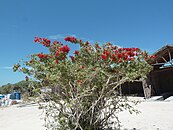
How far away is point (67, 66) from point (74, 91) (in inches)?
23.5

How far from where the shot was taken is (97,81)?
3729mm

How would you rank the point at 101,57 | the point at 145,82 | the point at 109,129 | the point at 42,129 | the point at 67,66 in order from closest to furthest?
the point at 67,66, the point at 101,57, the point at 109,129, the point at 42,129, the point at 145,82

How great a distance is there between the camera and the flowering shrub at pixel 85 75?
11.7 feet

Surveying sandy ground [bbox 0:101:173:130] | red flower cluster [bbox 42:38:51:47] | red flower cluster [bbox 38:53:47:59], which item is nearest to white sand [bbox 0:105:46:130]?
sandy ground [bbox 0:101:173:130]

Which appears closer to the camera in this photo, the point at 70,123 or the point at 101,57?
the point at 101,57

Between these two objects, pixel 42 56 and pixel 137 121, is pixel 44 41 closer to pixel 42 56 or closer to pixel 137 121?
pixel 42 56

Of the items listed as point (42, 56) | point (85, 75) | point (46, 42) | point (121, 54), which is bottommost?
point (85, 75)

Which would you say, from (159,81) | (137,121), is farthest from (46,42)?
(159,81)

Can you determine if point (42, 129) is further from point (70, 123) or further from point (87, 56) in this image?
point (87, 56)

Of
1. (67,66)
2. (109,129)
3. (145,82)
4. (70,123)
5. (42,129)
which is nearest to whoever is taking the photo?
(67,66)

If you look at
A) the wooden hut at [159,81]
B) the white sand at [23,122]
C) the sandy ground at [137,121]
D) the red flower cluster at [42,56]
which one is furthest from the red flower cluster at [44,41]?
the wooden hut at [159,81]

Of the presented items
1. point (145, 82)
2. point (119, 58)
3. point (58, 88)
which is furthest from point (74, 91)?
point (145, 82)

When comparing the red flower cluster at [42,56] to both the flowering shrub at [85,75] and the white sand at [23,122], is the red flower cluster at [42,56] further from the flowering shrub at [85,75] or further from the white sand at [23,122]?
the white sand at [23,122]

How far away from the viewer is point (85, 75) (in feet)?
11.6
